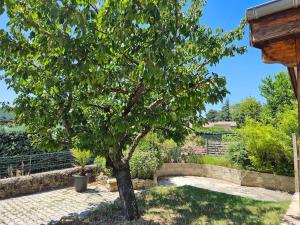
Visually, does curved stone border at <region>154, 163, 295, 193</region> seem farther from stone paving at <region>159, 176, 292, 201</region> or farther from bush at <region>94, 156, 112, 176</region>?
bush at <region>94, 156, 112, 176</region>

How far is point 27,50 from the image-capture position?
4.67 m

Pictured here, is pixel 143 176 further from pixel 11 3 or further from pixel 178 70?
pixel 11 3

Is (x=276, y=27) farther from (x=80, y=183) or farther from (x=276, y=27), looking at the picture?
(x=80, y=183)

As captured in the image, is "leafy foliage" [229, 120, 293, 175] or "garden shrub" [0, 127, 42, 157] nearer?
"leafy foliage" [229, 120, 293, 175]

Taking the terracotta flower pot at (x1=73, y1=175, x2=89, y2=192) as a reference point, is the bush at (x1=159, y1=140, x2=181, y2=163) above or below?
above

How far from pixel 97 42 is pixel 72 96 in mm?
1704

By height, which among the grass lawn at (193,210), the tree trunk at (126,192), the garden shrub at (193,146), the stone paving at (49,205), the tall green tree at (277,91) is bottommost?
the stone paving at (49,205)

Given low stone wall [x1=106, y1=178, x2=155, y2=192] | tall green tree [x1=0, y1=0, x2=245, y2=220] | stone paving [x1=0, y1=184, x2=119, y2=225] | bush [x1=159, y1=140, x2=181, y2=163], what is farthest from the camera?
bush [x1=159, y1=140, x2=181, y2=163]

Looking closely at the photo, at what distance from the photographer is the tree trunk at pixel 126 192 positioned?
21.0 ft

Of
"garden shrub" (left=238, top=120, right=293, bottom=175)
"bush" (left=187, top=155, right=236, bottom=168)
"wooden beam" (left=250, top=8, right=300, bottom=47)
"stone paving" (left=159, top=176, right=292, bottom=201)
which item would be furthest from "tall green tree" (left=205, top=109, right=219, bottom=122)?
"wooden beam" (left=250, top=8, right=300, bottom=47)

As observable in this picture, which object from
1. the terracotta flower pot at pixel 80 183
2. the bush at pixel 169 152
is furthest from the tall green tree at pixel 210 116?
the terracotta flower pot at pixel 80 183

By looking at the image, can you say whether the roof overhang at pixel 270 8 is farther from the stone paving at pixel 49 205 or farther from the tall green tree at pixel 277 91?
the tall green tree at pixel 277 91

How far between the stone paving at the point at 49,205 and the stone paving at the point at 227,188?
3304 millimetres

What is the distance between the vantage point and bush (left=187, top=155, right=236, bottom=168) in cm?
1318
